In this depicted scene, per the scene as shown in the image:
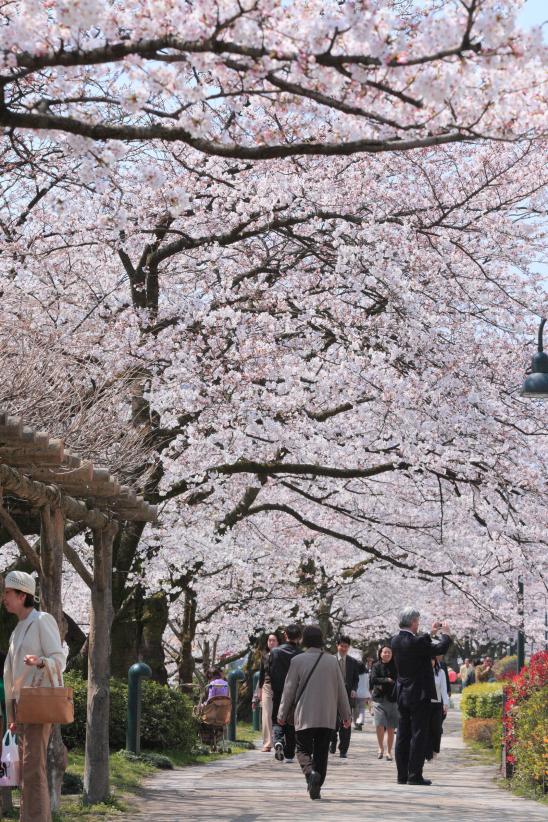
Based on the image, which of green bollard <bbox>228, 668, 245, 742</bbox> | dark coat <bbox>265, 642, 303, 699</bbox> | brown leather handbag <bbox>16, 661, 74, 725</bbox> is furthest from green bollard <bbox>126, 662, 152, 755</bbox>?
green bollard <bbox>228, 668, 245, 742</bbox>

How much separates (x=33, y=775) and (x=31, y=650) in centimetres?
78

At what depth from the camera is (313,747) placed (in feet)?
37.3

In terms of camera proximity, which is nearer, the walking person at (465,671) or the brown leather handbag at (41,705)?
the brown leather handbag at (41,705)

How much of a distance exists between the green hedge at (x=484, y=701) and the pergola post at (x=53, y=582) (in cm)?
1211

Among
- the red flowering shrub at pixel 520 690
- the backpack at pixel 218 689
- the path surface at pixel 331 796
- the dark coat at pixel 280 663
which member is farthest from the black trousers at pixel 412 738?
the backpack at pixel 218 689

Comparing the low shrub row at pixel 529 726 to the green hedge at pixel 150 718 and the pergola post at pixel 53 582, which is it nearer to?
the pergola post at pixel 53 582

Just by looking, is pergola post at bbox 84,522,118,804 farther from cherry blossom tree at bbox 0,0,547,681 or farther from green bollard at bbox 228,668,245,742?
green bollard at bbox 228,668,245,742

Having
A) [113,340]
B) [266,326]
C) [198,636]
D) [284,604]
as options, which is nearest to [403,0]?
[266,326]

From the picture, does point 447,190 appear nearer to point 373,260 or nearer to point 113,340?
point 373,260

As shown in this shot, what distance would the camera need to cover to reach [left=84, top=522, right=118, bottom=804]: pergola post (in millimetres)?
10922

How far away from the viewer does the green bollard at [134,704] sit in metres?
13.8

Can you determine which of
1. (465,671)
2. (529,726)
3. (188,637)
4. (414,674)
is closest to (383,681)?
(414,674)

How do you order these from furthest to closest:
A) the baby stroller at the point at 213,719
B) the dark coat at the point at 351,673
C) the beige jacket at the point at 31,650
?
the dark coat at the point at 351,673, the baby stroller at the point at 213,719, the beige jacket at the point at 31,650

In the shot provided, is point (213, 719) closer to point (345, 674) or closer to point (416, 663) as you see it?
point (345, 674)
